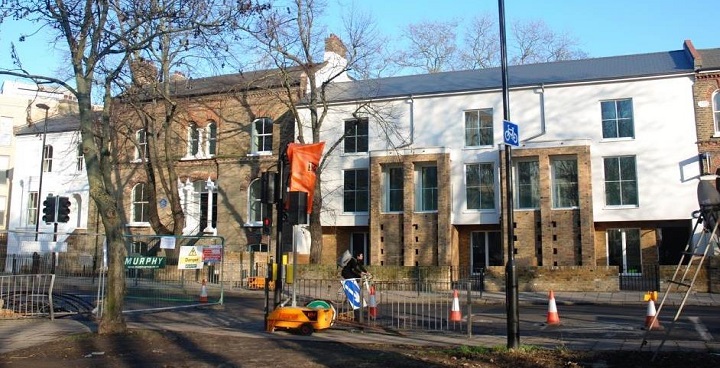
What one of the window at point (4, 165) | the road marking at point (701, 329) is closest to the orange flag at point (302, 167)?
the road marking at point (701, 329)

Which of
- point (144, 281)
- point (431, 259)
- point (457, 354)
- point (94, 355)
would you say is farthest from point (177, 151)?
point (457, 354)

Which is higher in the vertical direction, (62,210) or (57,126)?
(57,126)

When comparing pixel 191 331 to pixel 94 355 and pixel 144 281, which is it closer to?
pixel 94 355

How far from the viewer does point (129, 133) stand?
32562 millimetres

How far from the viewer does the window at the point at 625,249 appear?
28.2 meters

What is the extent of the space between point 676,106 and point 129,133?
26164mm

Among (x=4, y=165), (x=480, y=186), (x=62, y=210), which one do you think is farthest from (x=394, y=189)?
(x=4, y=165)

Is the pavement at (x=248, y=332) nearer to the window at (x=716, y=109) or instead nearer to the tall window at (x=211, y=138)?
the window at (x=716, y=109)

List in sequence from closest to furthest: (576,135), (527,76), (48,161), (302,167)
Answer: (302,167) < (576,135) < (527,76) < (48,161)

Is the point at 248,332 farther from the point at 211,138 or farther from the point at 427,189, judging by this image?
the point at 211,138

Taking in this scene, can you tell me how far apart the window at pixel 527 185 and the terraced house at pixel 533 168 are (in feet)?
0.16

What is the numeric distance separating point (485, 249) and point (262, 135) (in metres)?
13.7

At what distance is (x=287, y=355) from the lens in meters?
9.86

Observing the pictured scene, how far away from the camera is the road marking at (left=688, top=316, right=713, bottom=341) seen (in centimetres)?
1179
